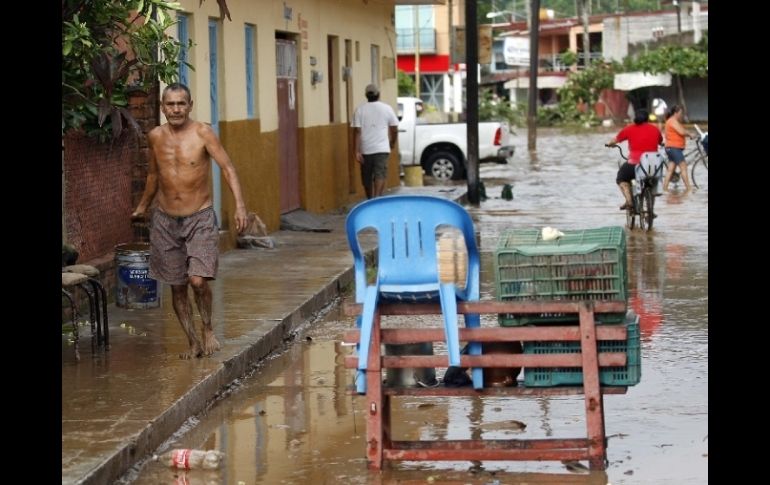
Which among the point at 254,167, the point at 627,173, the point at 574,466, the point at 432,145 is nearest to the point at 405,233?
the point at 574,466

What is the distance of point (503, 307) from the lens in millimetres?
7152

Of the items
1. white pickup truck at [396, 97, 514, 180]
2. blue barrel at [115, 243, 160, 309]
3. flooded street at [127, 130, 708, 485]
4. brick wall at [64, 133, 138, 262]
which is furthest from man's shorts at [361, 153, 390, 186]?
blue barrel at [115, 243, 160, 309]

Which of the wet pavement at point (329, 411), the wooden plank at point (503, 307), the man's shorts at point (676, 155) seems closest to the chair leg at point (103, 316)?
the wet pavement at point (329, 411)

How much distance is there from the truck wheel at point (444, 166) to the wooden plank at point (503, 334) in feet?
83.0

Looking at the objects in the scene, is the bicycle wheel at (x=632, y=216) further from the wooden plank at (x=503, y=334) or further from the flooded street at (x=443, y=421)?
the wooden plank at (x=503, y=334)

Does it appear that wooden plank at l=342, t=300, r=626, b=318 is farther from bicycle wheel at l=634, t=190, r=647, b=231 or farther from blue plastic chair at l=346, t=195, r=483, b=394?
bicycle wheel at l=634, t=190, r=647, b=231

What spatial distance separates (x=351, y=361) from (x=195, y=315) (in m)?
4.57

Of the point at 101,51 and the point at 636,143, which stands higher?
the point at 101,51

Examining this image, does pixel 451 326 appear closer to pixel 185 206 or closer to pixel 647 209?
pixel 185 206

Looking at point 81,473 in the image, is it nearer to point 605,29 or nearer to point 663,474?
point 663,474

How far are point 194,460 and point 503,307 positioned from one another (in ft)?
5.65

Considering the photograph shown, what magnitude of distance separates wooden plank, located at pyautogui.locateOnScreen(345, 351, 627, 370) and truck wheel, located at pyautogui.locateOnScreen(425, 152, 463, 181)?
2529 centimetres

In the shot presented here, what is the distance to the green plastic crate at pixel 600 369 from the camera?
7.14 m
